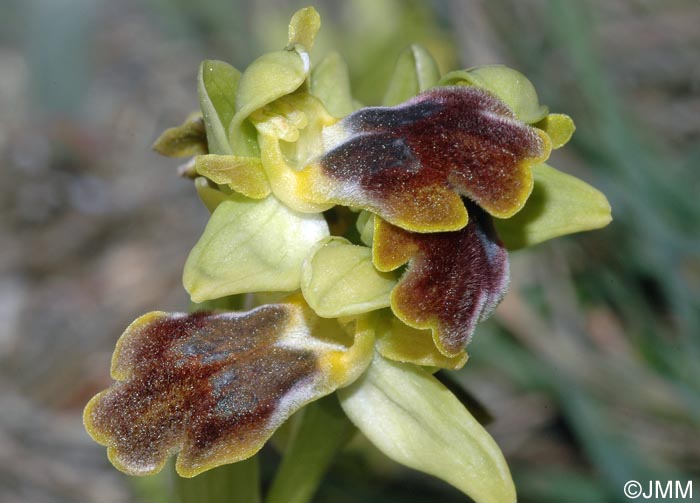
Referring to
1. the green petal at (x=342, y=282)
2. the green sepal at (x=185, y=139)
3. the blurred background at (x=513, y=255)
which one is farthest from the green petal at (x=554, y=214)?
the blurred background at (x=513, y=255)

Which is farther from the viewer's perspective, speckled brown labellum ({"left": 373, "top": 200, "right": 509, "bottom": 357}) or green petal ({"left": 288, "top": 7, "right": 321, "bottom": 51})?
green petal ({"left": 288, "top": 7, "right": 321, "bottom": 51})

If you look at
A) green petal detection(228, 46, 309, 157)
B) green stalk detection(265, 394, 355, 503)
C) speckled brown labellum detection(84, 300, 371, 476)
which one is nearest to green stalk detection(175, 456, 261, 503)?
green stalk detection(265, 394, 355, 503)

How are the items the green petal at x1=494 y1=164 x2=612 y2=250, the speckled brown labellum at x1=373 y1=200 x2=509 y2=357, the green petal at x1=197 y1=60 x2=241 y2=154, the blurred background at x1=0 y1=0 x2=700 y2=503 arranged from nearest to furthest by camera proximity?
the speckled brown labellum at x1=373 y1=200 x2=509 y2=357, the green petal at x1=197 y1=60 x2=241 y2=154, the green petal at x1=494 y1=164 x2=612 y2=250, the blurred background at x1=0 y1=0 x2=700 y2=503

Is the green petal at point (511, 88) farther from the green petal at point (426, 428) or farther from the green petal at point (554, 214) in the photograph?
the green petal at point (426, 428)

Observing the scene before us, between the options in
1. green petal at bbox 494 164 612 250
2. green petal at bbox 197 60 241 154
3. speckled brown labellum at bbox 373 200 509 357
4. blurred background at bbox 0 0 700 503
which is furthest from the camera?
blurred background at bbox 0 0 700 503

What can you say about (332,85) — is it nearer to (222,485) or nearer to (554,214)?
(554,214)

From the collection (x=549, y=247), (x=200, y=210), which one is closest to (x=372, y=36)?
(x=200, y=210)

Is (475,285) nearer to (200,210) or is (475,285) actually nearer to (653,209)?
(653,209)

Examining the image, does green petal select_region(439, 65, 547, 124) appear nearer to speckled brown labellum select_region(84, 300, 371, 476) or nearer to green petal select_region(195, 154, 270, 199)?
green petal select_region(195, 154, 270, 199)
